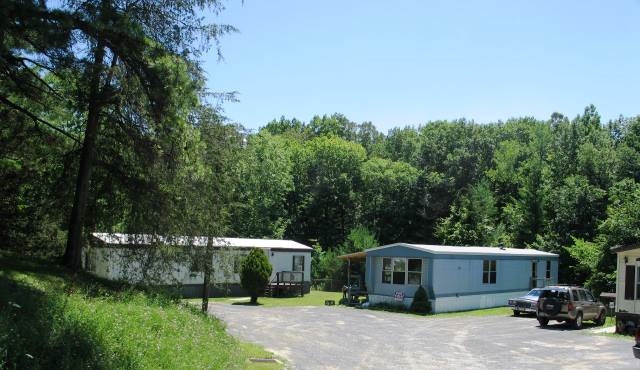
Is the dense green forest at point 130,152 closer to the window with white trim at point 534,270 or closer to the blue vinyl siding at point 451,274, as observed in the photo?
the window with white trim at point 534,270

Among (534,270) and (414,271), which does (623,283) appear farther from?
(534,270)

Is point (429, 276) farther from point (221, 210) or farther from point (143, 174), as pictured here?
point (143, 174)

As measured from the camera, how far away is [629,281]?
2386 centimetres

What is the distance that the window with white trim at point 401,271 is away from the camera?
30.8 m

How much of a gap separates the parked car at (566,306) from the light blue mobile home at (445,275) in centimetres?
598

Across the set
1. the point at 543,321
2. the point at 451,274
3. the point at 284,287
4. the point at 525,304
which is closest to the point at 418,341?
the point at 543,321

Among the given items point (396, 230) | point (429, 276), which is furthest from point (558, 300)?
point (396, 230)

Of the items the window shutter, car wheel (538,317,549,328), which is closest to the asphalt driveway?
car wheel (538,317,549,328)

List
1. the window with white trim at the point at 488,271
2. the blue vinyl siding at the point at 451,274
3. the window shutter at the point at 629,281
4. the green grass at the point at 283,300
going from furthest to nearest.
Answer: the window with white trim at the point at 488,271 < the green grass at the point at 283,300 < the blue vinyl siding at the point at 451,274 < the window shutter at the point at 629,281

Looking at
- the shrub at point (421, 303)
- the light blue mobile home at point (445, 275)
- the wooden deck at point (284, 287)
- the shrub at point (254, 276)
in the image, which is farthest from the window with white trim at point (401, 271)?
the wooden deck at point (284, 287)

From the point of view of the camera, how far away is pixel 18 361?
7.29 metres

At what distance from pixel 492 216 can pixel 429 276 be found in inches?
971

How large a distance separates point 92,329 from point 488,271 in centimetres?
2728

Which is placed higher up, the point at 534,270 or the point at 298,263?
the point at 534,270
